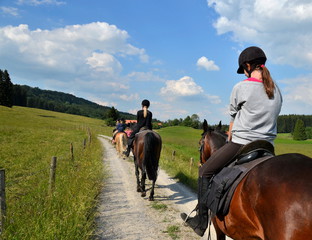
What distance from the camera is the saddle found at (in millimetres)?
2947

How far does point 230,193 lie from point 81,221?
11.4 feet

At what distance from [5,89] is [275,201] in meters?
96.3

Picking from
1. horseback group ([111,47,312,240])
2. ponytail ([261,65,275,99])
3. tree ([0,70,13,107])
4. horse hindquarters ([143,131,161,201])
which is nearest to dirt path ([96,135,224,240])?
horse hindquarters ([143,131,161,201])

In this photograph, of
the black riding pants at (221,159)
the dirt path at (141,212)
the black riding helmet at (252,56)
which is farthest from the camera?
the dirt path at (141,212)

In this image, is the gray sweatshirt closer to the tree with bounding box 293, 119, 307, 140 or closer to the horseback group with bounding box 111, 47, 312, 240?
the horseback group with bounding box 111, 47, 312, 240

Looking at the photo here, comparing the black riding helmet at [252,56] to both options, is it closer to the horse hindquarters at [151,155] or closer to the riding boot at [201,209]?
the riding boot at [201,209]

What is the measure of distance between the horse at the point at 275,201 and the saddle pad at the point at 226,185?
0.06 metres

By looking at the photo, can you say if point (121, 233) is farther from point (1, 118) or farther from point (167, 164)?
point (1, 118)

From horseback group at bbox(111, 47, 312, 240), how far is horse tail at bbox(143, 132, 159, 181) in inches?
147

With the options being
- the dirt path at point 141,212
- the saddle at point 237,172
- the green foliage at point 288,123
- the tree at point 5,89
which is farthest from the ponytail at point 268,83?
the green foliage at point 288,123

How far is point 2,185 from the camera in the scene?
487cm

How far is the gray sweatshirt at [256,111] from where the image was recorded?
3.04 meters

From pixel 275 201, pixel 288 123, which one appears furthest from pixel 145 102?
pixel 288 123

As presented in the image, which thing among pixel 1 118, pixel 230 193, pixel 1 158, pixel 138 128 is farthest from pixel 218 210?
pixel 1 118
